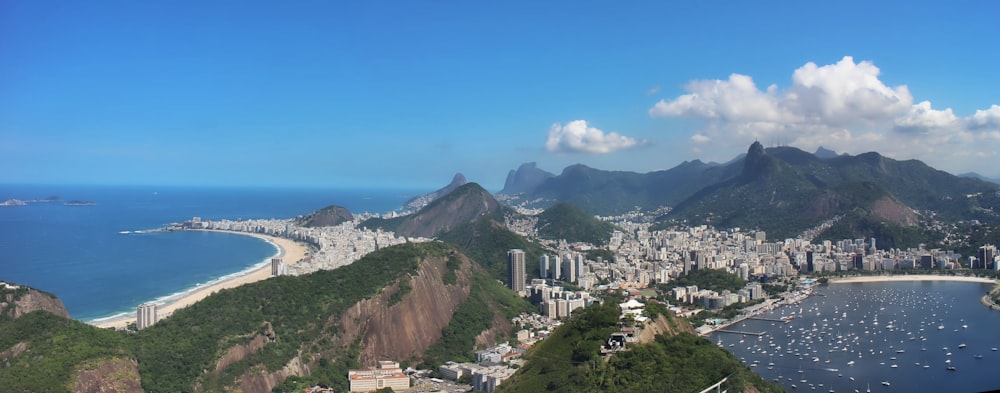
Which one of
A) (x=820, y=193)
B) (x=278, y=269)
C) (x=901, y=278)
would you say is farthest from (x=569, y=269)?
(x=820, y=193)

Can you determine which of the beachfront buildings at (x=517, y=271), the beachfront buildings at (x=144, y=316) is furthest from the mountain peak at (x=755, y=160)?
the beachfront buildings at (x=144, y=316)

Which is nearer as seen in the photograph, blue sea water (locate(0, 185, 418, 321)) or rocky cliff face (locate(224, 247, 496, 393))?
rocky cliff face (locate(224, 247, 496, 393))

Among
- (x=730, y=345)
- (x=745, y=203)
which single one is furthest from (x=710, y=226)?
(x=730, y=345)

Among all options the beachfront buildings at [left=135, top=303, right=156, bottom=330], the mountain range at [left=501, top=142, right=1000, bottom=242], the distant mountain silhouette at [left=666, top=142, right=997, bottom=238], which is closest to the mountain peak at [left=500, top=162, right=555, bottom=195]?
the mountain range at [left=501, top=142, right=1000, bottom=242]

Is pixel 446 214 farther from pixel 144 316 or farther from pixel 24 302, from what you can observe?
pixel 24 302

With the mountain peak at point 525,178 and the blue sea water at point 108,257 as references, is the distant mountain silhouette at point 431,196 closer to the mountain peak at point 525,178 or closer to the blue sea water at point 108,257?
the mountain peak at point 525,178

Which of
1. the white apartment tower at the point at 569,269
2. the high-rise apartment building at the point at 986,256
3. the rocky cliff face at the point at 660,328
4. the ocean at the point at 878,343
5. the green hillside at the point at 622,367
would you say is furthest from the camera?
the high-rise apartment building at the point at 986,256

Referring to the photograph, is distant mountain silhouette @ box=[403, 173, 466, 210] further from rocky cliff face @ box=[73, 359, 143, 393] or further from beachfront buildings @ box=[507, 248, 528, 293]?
rocky cliff face @ box=[73, 359, 143, 393]
